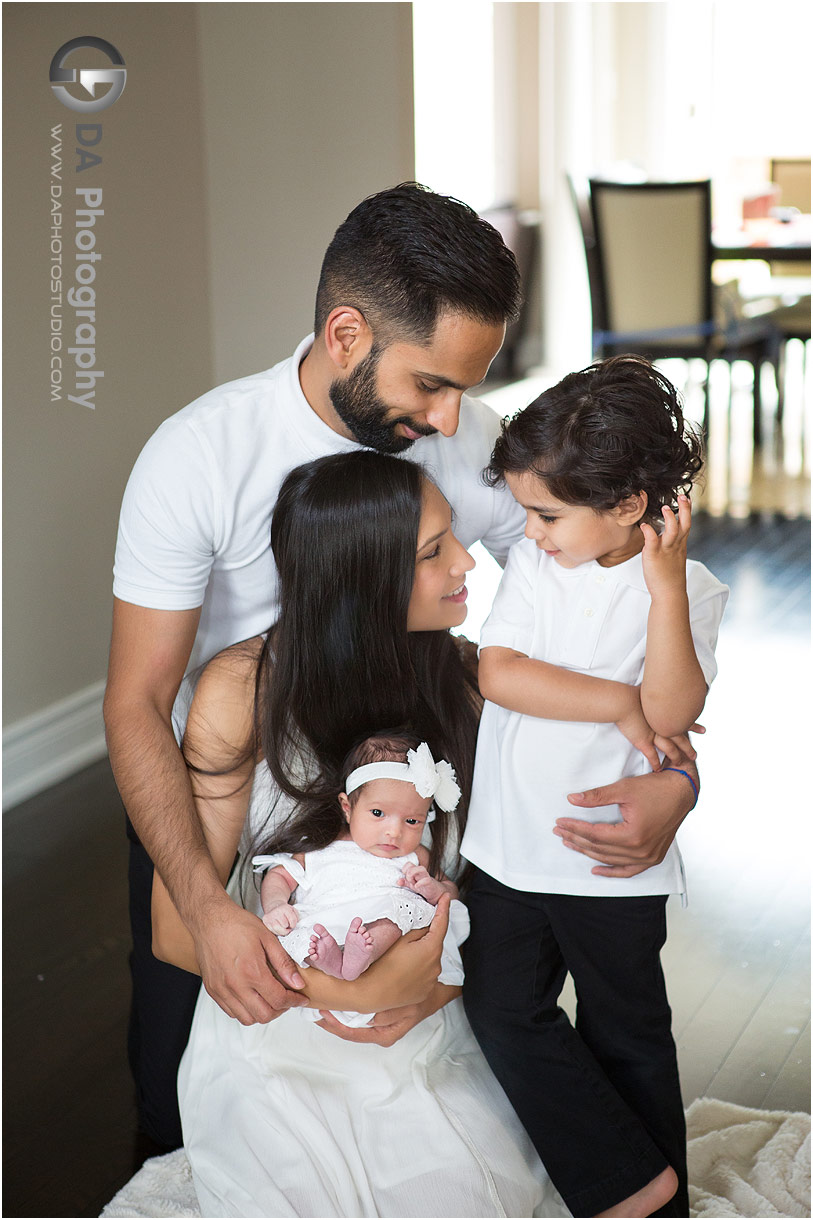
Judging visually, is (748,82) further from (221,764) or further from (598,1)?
(221,764)

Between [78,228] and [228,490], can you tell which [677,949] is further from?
[78,228]

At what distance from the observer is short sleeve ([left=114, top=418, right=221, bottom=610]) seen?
1.85 m

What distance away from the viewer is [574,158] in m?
7.90

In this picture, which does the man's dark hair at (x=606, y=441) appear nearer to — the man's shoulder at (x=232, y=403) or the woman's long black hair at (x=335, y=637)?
the woman's long black hair at (x=335, y=637)

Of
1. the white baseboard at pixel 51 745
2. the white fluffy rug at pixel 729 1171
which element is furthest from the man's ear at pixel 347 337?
the white baseboard at pixel 51 745

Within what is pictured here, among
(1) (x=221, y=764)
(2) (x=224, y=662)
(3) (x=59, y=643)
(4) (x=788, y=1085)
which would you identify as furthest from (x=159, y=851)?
(3) (x=59, y=643)

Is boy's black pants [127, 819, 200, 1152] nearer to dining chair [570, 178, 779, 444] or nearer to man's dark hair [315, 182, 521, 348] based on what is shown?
man's dark hair [315, 182, 521, 348]

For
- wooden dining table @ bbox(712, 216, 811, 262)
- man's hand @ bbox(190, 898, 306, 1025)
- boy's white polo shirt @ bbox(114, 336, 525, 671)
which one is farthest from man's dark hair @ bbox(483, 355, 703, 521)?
wooden dining table @ bbox(712, 216, 811, 262)

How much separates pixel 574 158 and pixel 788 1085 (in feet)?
21.9

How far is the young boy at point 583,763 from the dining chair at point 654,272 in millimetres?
4698

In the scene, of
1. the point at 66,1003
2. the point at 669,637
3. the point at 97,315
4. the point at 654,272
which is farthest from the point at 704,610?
the point at 654,272

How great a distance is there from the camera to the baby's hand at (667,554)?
158 centimetres

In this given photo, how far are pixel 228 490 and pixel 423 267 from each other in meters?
0.43

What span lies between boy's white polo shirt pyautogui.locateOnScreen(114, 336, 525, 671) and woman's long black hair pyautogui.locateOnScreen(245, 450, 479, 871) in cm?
11
